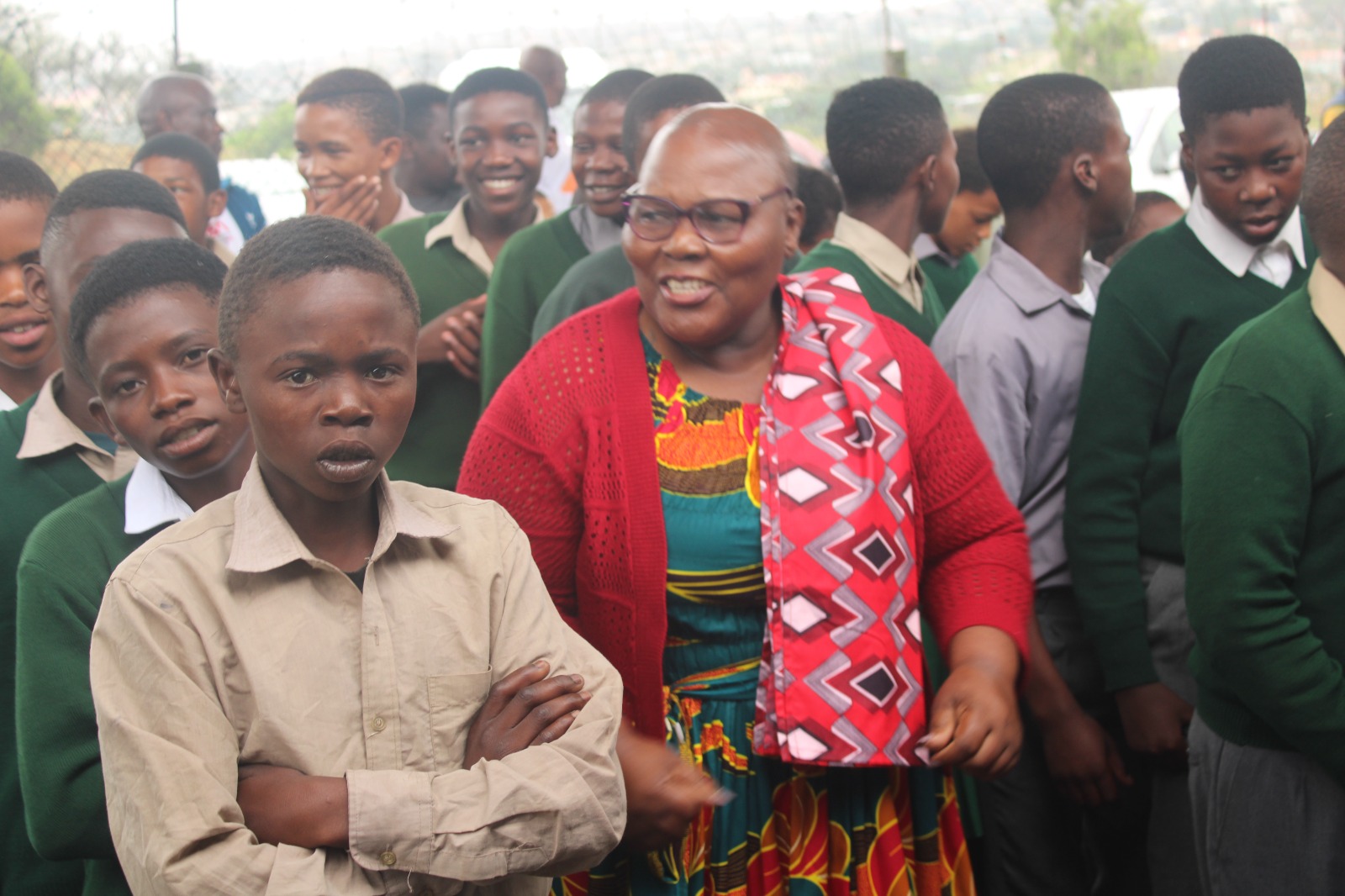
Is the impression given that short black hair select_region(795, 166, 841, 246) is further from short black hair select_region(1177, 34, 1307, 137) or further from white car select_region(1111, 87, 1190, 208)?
white car select_region(1111, 87, 1190, 208)

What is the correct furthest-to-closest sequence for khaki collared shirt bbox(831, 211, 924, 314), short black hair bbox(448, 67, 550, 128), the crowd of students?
short black hair bbox(448, 67, 550, 128)
khaki collared shirt bbox(831, 211, 924, 314)
the crowd of students

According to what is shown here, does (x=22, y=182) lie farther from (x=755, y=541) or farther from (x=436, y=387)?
(x=755, y=541)

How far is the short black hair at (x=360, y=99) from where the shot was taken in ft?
16.1

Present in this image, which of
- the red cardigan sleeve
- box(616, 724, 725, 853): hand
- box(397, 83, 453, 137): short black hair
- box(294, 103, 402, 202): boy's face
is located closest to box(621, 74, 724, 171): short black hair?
box(294, 103, 402, 202): boy's face

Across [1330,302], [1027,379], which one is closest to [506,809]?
[1330,302]

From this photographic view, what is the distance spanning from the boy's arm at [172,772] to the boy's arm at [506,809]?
0.07m

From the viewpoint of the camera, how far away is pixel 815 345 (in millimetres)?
2389

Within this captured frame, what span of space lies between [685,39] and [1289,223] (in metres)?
6.08

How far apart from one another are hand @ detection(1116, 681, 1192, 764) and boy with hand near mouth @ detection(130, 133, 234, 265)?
3.80 m

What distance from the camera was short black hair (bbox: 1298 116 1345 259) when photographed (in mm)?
2340

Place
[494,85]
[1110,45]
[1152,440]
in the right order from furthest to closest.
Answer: [1110,45], [494,85], [1152,440]

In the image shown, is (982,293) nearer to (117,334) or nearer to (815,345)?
(815,345)

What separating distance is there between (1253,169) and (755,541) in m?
1.89

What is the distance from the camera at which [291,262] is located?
→ 1.79 m
